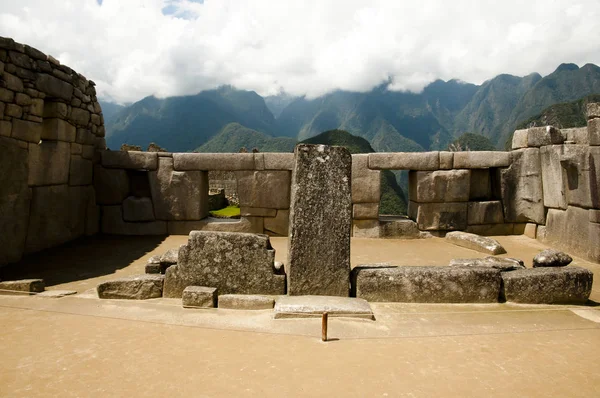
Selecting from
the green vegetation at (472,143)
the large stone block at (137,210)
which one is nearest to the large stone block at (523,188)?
the large stone block at (137,210)

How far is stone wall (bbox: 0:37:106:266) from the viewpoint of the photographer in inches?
260

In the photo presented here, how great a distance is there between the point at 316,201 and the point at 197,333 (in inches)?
78.9

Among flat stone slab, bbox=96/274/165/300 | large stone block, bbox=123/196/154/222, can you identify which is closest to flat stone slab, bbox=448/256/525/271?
flat stone slab, bbox=96/274/165/300

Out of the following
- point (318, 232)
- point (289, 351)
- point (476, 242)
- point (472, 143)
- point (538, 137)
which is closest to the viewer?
point (289, 351)

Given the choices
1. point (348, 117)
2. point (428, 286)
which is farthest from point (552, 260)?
point (348, 117)

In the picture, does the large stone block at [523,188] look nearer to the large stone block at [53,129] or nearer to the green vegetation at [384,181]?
the large stone block at [53,129]

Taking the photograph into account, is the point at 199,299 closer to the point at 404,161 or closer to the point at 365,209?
the point at 365,209

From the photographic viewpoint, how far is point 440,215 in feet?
31.8

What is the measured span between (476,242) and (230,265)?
6007 mm

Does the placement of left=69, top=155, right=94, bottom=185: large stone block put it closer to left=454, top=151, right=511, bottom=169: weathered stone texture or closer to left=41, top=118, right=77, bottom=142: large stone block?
left=41, top=118, right=77, bottom=142: large stone block

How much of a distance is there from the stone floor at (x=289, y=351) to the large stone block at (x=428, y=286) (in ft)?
0.48

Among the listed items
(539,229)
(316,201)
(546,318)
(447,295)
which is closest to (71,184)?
(316,201)

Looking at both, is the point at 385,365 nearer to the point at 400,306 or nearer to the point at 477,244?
the point at 400,306

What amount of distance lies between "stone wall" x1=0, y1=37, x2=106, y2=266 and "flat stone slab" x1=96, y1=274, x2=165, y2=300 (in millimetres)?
3027
